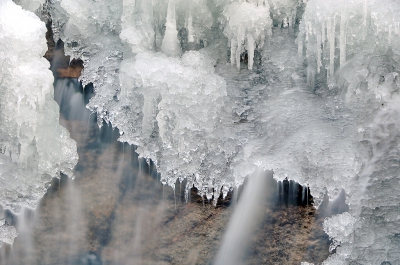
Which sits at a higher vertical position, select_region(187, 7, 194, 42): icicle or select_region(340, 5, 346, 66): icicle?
select_region(187, 7, 194, 42): icicle

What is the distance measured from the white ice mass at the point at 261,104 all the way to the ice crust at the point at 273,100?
0.03ft

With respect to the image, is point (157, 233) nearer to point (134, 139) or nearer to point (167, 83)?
point (134, 139)

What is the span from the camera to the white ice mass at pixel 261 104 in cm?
482

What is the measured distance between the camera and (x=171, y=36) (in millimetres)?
5973

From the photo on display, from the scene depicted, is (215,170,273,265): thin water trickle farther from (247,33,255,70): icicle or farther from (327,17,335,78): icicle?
(247,33,255,70): icicle

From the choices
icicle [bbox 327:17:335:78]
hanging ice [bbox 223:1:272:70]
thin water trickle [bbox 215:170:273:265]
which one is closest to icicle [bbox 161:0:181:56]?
hanging ice [bbox 223:1:272:70]

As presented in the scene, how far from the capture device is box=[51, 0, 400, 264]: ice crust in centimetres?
481

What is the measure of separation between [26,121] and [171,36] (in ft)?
5.45

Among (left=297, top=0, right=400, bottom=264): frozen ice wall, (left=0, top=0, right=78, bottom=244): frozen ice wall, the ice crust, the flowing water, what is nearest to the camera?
(left=297, top=0, right=400, bottom=264): frozen ice wall

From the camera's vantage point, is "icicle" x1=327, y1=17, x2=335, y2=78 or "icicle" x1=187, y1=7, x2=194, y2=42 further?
"icicle" x1=187, y1=7, x2=194, y2=42

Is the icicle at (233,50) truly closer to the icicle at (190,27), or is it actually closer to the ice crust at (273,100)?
the ice crust at (273,100)

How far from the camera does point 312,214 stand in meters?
4.90

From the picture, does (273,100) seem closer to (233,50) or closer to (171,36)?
(233,50)

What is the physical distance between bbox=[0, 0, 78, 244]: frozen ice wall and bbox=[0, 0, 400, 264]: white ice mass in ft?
0.04
